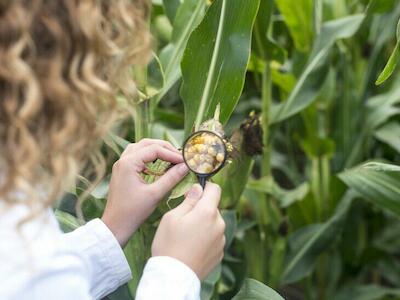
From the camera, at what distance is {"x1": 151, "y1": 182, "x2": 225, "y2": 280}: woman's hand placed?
0.81m

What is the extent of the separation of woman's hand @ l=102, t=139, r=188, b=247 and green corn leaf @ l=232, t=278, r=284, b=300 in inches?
7.4

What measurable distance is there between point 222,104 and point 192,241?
0.29 meters

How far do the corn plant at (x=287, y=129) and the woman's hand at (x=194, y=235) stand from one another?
0.14 m

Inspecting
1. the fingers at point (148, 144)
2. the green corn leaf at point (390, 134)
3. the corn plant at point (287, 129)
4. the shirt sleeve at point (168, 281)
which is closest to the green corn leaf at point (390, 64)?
the corn plant at point (287, 129)

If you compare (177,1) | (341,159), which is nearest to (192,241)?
(177,1)

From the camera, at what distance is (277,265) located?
4.98ft

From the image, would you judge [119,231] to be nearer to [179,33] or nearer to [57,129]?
[57,129]

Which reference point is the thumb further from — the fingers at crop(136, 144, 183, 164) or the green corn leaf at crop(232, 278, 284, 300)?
the green corn leaf at crop(232, 278, 284, 300)

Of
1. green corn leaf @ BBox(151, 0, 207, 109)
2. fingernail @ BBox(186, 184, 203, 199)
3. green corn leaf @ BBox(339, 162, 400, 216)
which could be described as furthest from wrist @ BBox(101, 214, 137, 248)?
green corn leaf @ BBox(339, 162, 400, 216)

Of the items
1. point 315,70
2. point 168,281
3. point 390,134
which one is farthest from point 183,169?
point 390,134

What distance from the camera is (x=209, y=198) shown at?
84 centimetres

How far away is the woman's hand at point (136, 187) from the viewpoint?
0.91m

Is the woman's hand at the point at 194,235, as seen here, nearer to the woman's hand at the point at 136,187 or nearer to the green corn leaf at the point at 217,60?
the woman's hand at the point at 136,187

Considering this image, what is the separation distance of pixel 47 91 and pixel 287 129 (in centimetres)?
108
